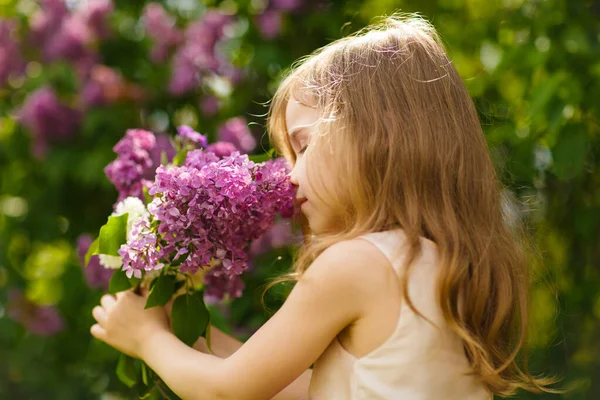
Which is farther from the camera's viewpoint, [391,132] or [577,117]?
[577,117]

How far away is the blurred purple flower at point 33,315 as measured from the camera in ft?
11.8

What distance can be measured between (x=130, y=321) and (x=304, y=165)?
469mm

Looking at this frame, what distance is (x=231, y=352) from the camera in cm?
174

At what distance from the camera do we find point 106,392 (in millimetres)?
3578

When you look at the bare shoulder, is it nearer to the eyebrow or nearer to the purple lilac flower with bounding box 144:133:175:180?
the eyebrow

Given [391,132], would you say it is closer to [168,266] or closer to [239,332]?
[168,266]

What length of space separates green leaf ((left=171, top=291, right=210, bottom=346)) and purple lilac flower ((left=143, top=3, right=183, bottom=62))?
1937 mm

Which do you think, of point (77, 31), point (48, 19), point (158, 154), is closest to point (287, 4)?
point (158, 154)

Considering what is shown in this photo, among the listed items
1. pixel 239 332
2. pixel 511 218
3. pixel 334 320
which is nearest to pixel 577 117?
pixel 511 218

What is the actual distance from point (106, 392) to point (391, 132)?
255 centimetres

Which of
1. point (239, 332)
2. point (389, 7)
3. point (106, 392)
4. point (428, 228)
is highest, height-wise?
point (428, 228)

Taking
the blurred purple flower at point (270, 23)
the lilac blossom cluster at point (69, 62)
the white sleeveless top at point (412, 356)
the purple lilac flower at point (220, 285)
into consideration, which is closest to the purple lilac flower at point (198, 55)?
the blurred purple flower at point (270, 23)

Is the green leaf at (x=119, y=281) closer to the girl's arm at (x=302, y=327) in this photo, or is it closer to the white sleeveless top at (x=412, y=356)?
the girl's arm at (x=302, y=327)

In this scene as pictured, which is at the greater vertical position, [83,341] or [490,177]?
[490,177]
